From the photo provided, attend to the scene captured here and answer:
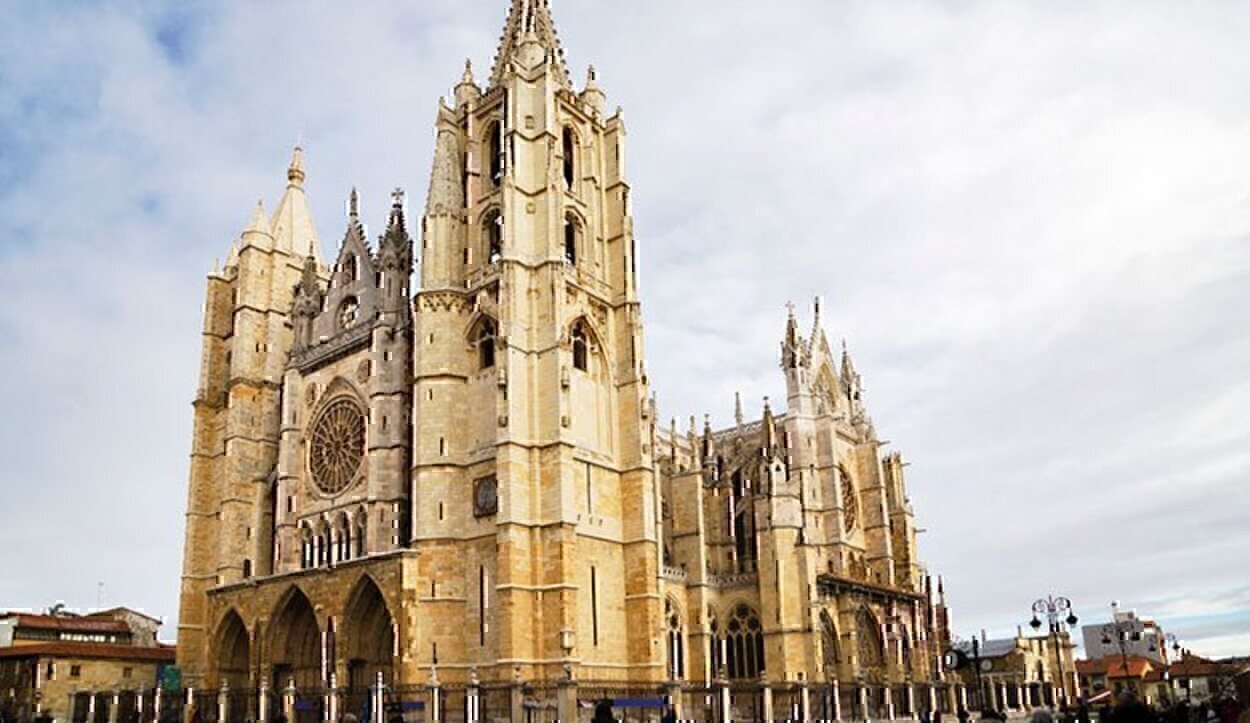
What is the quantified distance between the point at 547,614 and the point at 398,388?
1068cm

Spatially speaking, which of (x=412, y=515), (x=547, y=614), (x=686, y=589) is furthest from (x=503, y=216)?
(x=686, y=589)

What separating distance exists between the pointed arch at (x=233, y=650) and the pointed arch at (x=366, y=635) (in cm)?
667

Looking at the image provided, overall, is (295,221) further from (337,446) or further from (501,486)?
(501,486)

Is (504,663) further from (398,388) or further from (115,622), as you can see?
(115,622)

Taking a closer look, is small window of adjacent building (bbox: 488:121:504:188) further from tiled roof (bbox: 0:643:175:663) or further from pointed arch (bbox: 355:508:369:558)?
tiled roof (bbox: 0:643:175:663)

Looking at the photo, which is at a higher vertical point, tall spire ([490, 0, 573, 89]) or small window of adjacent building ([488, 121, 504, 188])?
tall spire ([490, 0, 573, 89])

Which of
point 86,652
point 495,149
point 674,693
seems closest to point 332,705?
point 674,693

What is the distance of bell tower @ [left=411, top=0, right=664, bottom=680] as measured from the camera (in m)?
32.7

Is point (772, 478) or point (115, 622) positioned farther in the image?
point (115, 622)

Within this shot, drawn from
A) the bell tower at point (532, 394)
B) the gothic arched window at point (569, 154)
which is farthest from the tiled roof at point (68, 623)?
the gothic arched window at point (569, 154)

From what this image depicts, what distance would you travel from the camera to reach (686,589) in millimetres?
41969

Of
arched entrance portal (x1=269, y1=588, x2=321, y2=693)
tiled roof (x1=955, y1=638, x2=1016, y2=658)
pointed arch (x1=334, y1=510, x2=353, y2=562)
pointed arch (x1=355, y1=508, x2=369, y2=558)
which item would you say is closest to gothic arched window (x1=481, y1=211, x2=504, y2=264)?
pointed arch (x1=355, y1=508, x2=369, y2=558)

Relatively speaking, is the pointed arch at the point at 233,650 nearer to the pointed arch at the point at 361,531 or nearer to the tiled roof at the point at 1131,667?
the pointed arch at the point at 361,531

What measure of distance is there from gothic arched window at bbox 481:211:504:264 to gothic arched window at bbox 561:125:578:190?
11.6ft
